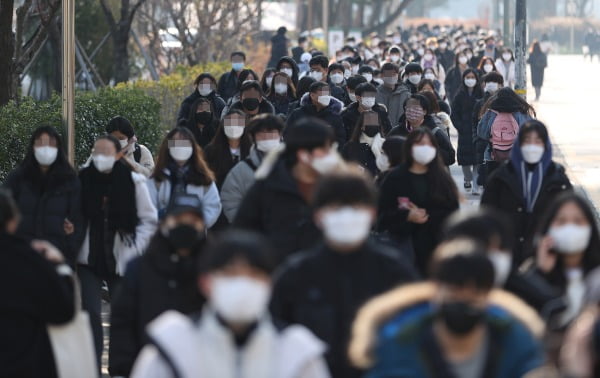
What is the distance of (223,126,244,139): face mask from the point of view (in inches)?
470

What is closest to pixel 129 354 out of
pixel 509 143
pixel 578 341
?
pixel 578 341

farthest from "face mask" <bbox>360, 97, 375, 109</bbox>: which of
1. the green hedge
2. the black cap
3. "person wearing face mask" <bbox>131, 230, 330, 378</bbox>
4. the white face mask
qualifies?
"person wearing face mask" <bbox>131, 230, 330, 378</bbox>

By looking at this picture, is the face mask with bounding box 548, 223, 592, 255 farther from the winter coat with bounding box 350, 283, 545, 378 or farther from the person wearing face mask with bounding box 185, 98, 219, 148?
the person wearing face mask with bounding box 185, 98, 219, 148

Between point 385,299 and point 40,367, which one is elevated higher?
point 385,299

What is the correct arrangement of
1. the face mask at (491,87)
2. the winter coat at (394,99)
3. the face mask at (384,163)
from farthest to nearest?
1. the face mask at (491,87)
2. the winter coat at (394,99)
3. the face mask at (384,163)

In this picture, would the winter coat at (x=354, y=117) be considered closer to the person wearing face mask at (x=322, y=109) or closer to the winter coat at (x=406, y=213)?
the person wearing face mask at (x=322, y=109)

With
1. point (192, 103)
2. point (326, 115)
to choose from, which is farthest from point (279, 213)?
point (192, 103)

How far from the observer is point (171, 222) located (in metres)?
6.74

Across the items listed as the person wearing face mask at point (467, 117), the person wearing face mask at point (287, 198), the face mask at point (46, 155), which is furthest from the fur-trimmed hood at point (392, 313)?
the person wearing face mask at point (467, 117)

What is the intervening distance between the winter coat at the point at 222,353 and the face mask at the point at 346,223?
674 millimetres

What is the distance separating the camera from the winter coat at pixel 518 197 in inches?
382

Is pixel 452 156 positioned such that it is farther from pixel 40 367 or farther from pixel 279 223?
pixel 40 367

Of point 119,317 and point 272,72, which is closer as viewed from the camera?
point 119,317

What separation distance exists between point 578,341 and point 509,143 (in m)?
10.6
